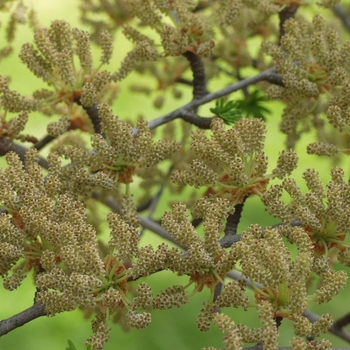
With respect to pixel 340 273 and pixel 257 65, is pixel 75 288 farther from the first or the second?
pixel 257 65

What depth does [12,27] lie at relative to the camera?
905mm

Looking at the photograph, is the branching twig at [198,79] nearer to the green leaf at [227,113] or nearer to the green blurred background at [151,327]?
the green leaf at [227,113]

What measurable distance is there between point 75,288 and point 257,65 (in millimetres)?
631

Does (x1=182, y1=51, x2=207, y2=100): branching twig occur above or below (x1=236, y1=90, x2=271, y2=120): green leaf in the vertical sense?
below

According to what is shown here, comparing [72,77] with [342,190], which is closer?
[342,190]

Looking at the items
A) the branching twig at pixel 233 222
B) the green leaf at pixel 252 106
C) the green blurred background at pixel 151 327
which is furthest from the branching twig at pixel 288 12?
the green blurred background at pixel 151 327

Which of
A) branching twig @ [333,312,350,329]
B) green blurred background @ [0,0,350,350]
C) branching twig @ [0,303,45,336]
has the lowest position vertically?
branching twig @ [0,303,45,336]

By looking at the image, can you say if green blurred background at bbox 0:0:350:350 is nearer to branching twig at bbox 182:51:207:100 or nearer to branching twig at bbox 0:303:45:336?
branching twig at bbox 182:51:207:100

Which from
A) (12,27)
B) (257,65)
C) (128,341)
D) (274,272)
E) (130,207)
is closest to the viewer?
(274,272)

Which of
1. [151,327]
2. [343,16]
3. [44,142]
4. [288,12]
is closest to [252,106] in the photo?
[288,12]

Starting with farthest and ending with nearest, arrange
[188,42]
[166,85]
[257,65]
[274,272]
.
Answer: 1. [166,85]
2. [257,65]
3. [188,42]
4. [274,272]

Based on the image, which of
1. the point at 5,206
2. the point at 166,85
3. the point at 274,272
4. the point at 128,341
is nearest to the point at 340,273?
the point at 274,272

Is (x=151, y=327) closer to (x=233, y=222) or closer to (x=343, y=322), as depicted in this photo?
(x=343, y=322)

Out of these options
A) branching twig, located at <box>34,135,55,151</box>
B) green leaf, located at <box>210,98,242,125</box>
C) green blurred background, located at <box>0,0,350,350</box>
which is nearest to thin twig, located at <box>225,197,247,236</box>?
green leaf, located at <box>210,98,242,125</box>
